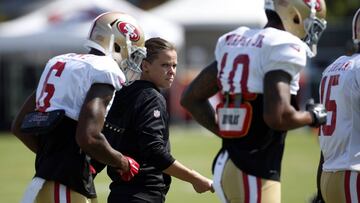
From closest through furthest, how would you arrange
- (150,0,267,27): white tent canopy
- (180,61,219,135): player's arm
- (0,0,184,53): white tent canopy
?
(180,61,219,135): player's arm
(0,0,184,53): white tent canopy
(150,0,267,27): white tent canopy

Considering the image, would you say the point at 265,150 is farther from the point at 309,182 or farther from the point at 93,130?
the point at 309,182

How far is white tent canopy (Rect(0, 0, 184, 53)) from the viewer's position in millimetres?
20312

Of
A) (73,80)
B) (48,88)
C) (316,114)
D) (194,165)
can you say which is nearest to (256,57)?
(316,114)

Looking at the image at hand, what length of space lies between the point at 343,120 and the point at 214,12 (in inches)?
767

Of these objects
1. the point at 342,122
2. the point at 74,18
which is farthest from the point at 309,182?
the point at 74,18

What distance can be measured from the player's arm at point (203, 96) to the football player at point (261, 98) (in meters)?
0.02

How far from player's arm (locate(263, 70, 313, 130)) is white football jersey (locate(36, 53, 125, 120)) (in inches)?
33.5

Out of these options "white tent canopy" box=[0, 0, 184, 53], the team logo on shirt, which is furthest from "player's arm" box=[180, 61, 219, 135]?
"white tent canopy" box=[0, 0, 184, 53]

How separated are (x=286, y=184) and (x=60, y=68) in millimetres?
7225

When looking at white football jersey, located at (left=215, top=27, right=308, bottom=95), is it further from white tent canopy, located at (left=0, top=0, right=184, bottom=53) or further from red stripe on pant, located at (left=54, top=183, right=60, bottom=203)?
white tent canopy, located at (left=0, top=0, right=184, bottom=53)

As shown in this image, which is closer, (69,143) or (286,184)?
(69,143)

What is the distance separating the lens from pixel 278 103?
4.42 m

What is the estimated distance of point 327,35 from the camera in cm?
2425

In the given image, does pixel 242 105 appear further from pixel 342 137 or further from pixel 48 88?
pixel 48 88
